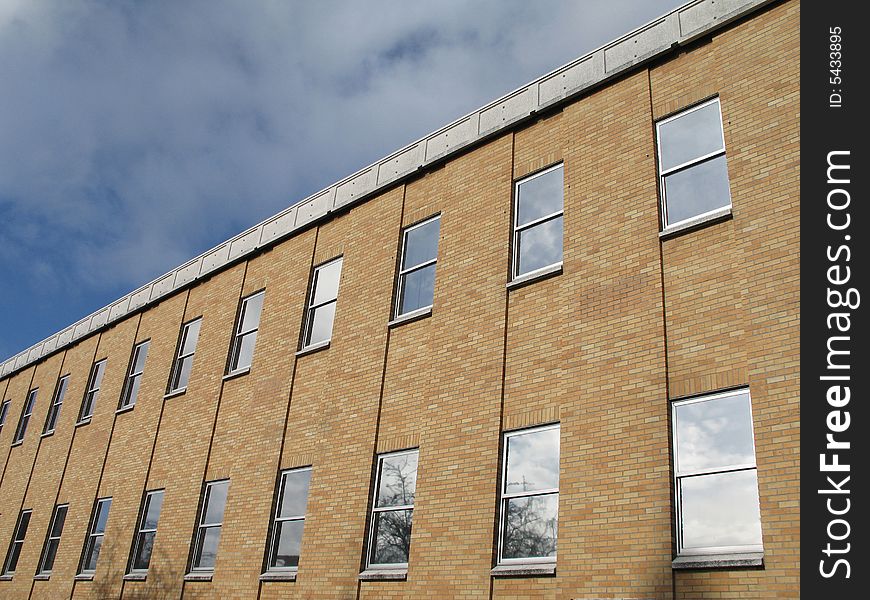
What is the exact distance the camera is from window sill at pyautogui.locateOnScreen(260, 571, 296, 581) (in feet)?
39.5

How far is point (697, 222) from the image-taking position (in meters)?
9.31

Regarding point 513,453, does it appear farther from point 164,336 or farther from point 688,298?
point 164,336

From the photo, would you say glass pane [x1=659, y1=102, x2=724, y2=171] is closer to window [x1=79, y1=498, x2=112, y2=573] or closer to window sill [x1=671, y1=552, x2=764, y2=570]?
window sill [x1=671, y1=552, x2=764, y2=570]

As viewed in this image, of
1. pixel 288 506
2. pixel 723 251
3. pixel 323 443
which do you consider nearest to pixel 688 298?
pixel 723 251

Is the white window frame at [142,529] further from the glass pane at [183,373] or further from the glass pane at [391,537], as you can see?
the glass pane at [391,537]

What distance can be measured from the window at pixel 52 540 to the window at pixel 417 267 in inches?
473

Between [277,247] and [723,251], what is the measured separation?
34.3ft

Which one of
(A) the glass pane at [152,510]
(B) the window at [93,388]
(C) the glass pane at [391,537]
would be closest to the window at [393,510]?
(C) the glass pane at [391,537]

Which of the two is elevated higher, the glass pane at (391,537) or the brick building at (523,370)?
the brick building at (523,370)

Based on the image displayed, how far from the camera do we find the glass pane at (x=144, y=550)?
15.3 metres

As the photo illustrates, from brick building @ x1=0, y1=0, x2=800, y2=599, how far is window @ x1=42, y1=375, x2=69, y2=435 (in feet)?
20.9

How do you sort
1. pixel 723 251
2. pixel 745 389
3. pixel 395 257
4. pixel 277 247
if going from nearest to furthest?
pixel 745 389, pixel 723 251, pixel 395 257, pixel 277 247

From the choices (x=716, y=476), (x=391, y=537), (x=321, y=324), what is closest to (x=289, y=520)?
(x=391, y=537)

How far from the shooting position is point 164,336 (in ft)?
61.3
